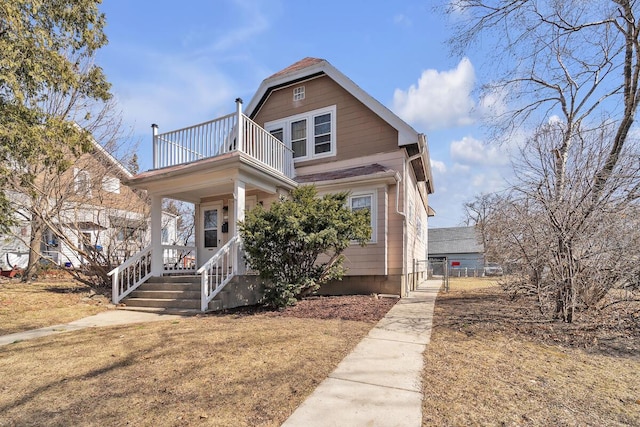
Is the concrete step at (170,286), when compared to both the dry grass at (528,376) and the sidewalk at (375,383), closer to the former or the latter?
the sidewalk at (375,383)

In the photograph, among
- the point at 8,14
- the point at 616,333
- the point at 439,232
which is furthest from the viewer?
the point at 439,232

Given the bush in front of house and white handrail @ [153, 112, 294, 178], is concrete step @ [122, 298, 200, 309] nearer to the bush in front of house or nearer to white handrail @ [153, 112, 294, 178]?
the bush in front of house

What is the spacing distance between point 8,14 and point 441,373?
29.1ft

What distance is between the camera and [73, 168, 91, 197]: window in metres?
12.8

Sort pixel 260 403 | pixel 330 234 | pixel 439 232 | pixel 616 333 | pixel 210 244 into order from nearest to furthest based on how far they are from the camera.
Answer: pixel 260 403
pixel 616 333
pixel 330 234
pixel 210 244
pixel 439 232

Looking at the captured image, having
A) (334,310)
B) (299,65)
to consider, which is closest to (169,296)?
(334,310)

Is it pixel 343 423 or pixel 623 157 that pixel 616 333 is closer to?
pixel 623 157

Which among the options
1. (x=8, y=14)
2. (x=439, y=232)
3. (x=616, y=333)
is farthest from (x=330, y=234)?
(x=439, y=232)

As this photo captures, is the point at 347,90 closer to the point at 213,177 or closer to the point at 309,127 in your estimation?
the point at 309,127

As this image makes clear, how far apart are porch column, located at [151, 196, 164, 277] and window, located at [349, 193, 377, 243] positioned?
221 inches

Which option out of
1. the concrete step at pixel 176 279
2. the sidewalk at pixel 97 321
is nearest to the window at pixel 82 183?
the concrete step at pixel 176 279

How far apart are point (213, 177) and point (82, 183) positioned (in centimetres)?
764

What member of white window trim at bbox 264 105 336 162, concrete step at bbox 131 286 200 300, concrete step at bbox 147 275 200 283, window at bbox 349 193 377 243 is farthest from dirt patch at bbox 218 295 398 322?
white window trim at bbox 264 105 336 162

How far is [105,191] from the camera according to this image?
45.8 ft
